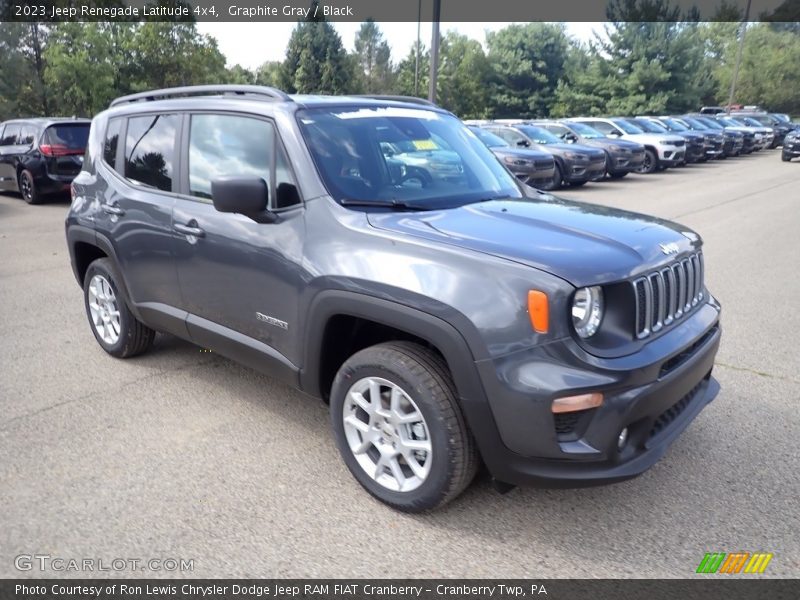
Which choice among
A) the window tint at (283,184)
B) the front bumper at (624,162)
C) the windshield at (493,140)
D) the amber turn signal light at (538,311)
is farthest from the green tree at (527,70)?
the amber turn signal light at (538,311)

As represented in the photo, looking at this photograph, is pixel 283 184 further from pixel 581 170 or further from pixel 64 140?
pixel 581 170

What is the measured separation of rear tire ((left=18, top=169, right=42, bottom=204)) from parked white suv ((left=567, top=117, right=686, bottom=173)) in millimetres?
15567

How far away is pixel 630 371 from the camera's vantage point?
2.53m

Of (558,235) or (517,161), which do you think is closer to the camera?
(558,235)

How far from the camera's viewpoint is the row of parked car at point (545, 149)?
42.7 feet

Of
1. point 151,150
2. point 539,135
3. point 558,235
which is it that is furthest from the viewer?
point 539,135

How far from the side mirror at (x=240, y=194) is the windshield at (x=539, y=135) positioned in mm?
14392

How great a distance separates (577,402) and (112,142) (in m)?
3.89

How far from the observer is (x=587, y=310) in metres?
2.60

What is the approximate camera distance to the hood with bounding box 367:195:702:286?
2637 mm

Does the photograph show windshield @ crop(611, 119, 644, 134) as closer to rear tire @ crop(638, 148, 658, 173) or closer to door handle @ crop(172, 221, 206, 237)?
rear tire @ crop(638, 148, 658, 173)

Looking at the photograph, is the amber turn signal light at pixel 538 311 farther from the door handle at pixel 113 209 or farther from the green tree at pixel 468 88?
the green tree at pixel 468 88

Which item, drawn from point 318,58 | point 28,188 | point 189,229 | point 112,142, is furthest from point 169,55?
point 189,229

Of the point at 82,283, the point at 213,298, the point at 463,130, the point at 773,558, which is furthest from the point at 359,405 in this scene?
the point at 82,283
